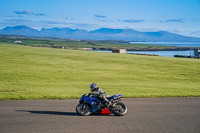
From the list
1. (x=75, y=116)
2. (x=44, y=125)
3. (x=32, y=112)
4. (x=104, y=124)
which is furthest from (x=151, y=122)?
(x=32, y=112)

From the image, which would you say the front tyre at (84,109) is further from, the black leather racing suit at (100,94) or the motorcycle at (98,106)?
the black leather racing suit at (100,94)

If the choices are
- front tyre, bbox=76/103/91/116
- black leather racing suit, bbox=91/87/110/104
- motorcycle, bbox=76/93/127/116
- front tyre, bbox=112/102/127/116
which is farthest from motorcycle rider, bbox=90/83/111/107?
front tyre, bbox=76/103/91/116

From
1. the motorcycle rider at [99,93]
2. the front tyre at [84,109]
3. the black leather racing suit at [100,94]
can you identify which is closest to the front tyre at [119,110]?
the motorcycle rider at [99,93]

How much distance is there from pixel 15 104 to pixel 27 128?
5.51 meters

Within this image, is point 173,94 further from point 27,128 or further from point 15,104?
point 27,128

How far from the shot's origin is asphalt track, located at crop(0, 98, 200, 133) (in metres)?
10.6

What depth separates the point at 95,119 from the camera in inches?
483

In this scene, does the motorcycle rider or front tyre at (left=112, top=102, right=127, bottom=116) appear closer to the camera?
the motorcycle rider

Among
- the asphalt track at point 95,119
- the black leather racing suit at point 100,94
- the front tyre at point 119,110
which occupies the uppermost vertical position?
the black leather racing suit at point 100,94

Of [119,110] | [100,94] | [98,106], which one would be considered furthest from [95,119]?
[119,110]

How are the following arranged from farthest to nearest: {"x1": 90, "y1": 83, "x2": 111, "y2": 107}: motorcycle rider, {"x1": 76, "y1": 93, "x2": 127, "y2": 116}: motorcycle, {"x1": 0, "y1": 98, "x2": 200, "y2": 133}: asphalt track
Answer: {"x1": 76, "y1": 93, "x2": 127, "y2": 116}: motorcycle < {"x1": 90, "y1": 83, "x2": 111, "y2": 107}: motorcycle rider < {"x1": 0, "y1": 98, "x2": 200, "y2": 133}: asphalt track

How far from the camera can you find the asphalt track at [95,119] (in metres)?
10.6

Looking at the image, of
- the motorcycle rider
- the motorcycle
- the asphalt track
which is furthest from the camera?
the motorcycle

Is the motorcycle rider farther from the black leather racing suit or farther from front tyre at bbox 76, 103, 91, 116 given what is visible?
front tyre at bbox 76, 103, 91, 116
